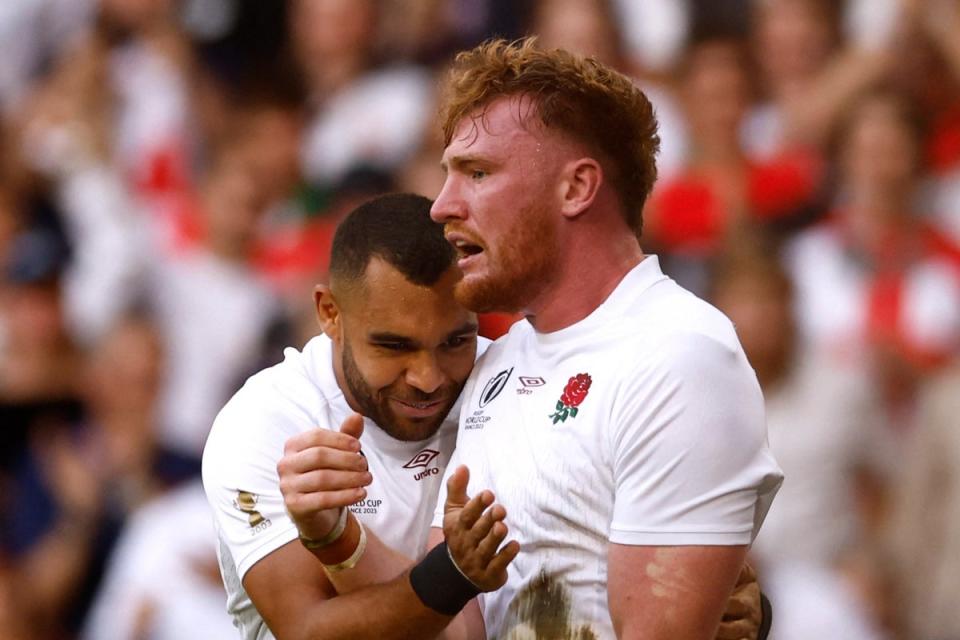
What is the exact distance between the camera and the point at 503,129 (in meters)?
3.55

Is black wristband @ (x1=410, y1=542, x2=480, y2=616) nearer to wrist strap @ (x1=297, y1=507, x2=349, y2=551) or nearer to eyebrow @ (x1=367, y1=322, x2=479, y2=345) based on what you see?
wrist strap @ (x1=297, y1=507, x2=349, y2=551)

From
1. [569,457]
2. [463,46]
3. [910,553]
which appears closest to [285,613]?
[569,457]

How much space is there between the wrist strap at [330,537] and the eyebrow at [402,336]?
1.58 feet

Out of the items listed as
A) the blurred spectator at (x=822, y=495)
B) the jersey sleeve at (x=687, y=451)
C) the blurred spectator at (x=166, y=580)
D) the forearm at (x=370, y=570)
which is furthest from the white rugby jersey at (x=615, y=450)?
the blurred spectator at (x=166, y=580)

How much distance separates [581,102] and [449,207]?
377 millimetres

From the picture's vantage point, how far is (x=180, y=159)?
360 inches

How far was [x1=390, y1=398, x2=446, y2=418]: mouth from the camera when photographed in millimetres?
3811

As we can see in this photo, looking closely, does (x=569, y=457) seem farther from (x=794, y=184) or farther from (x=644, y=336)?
(x=794, y=184)

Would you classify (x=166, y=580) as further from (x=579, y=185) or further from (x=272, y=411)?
(x=579, y=185)

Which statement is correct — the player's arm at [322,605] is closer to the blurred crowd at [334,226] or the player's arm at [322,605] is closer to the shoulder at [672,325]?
the shoulder at [672,325]

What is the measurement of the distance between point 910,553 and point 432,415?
2.83 metres

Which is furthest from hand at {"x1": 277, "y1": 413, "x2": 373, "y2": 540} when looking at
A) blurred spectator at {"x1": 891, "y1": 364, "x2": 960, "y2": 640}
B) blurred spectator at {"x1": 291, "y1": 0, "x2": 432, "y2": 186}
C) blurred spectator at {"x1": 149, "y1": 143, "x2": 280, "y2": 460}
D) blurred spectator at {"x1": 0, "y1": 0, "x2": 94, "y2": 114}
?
blurred spectator at {"x1": 0, "y1": 0, "x2": 94, "y2": 114}

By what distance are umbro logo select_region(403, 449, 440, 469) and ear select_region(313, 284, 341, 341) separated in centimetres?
36

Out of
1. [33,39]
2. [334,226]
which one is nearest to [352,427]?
[334,226]
